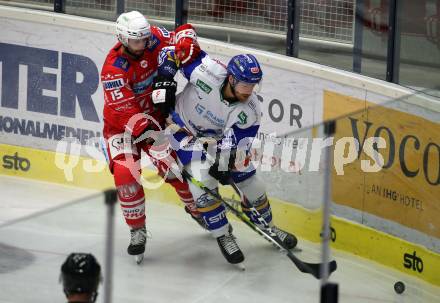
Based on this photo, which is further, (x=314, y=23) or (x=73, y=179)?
(x=73, y=179)

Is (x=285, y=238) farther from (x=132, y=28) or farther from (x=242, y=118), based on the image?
(x=132, y=28)

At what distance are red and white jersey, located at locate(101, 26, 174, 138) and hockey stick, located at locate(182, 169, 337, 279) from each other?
42 cm

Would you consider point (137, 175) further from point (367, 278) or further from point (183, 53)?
point (367, 278)

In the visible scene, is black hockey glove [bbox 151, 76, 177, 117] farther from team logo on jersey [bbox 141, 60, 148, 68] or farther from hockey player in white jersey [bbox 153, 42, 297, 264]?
team logo on jersey [bbox 141, 60, 148, 68]

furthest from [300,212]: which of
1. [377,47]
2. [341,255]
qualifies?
[377,47]

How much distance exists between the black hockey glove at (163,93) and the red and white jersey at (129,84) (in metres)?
0.11

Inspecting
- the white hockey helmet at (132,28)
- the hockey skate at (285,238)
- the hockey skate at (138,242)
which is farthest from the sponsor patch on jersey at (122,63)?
the hockey skate at (285,238)

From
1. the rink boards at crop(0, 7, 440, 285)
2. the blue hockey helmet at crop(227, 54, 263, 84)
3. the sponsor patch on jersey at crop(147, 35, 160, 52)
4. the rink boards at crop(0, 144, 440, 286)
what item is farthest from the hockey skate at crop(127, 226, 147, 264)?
the sponsor patch on jersey at crop(147, 35, 160, 52)

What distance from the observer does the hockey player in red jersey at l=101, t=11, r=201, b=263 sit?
5332mm

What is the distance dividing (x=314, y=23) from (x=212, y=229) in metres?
1.64

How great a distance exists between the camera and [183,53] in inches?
208

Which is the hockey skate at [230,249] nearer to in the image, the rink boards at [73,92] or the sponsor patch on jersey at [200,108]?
the sponsor patch on jersey at [200,108]

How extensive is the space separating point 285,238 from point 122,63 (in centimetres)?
136

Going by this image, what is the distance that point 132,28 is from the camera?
5.29 metres
